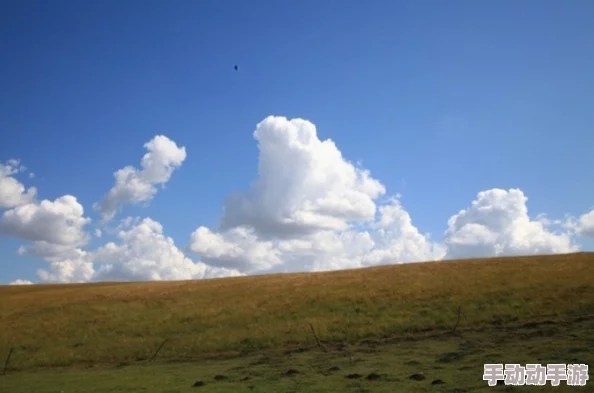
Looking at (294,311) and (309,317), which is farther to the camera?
(294,311)

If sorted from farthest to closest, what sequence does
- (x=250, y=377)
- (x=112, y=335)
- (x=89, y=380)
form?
(x=112, y=335), (x=89, y=380), (x=250, y=377)

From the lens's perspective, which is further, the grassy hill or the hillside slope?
the hillside slope

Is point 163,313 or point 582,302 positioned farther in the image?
point 163,313

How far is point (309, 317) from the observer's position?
4503 centimetres

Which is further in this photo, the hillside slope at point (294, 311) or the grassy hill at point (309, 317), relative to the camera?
the hillside slope at point (294, 311)

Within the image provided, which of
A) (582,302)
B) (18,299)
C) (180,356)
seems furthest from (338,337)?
(18,299)

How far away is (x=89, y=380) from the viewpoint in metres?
31.3

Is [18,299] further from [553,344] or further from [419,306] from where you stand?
[553,344]

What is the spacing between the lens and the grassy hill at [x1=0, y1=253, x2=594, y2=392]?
37.3m

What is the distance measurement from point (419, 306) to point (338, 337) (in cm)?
839

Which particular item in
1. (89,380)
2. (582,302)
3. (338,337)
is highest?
(582,302)

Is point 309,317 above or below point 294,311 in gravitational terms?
below

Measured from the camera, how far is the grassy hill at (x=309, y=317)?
37.3 m

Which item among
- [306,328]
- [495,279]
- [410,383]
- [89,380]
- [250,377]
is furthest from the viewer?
[495,279]
